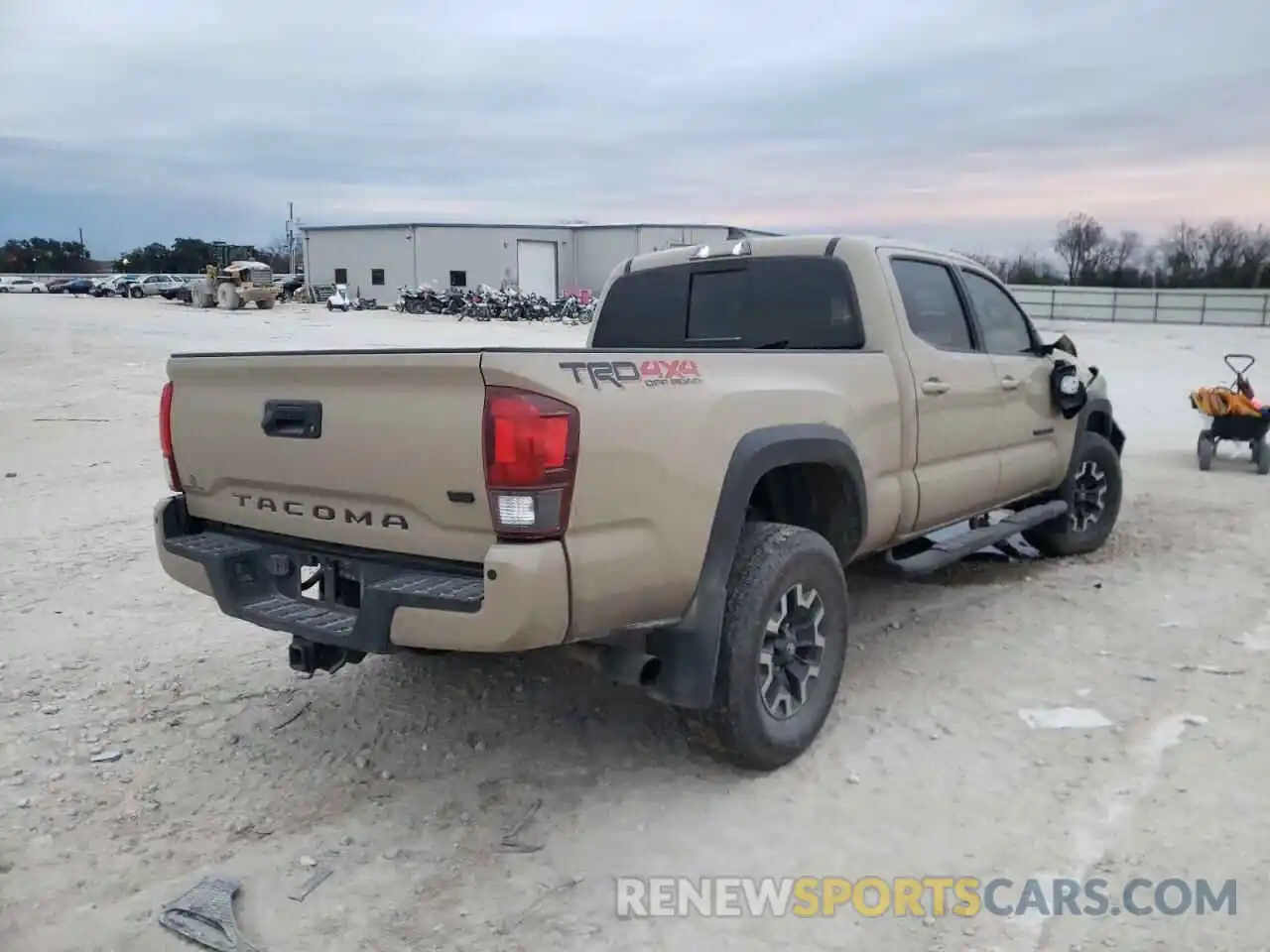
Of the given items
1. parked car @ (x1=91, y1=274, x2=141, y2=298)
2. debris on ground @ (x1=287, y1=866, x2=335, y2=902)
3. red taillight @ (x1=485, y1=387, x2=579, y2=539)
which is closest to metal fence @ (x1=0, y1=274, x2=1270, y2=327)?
red taillight @ (x1=485, y1=387, x2=579, y2=539)

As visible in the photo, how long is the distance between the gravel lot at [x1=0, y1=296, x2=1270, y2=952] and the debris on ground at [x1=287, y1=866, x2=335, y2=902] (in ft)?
0.10

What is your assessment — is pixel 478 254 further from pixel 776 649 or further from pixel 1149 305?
pixel 776 649

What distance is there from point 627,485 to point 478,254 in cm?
5117

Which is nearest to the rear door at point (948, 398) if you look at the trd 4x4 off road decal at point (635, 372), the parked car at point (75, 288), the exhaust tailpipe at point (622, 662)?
the trd 4x4 off road decal at point (635, 372)

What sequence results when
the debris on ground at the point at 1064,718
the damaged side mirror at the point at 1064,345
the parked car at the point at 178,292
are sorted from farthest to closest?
the parked car at the point at 178,292
the damaged side mirror at the point at 1064,345
the debris on ground at the point at 1064,718

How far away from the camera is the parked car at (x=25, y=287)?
211 ft

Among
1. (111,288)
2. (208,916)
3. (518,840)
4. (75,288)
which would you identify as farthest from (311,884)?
(75,288)

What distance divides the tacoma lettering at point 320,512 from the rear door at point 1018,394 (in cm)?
360

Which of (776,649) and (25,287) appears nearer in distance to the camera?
(776,649)

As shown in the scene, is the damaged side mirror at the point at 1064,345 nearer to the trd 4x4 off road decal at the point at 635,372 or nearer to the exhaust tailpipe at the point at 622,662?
the trd 4x4 off road decal at the point at 635,372

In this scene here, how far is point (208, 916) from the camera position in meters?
3.01

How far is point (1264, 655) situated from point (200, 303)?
46337 mm

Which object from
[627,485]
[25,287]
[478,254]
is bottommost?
[627,485]

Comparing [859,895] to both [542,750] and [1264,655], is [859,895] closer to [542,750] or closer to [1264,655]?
[542,750]
